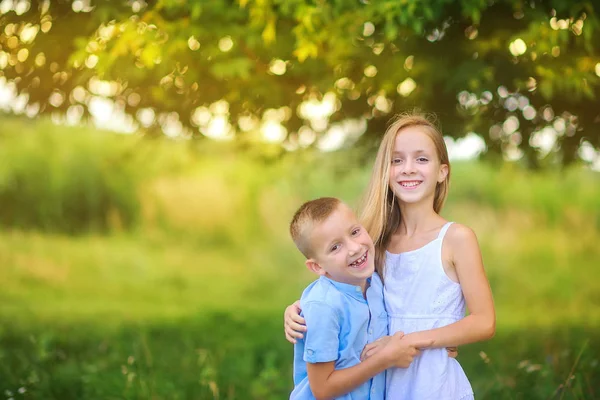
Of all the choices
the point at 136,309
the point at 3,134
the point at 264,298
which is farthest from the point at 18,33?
the point at 3,134

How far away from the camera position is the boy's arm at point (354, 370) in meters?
2.27

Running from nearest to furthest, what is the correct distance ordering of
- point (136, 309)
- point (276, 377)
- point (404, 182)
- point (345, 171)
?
1. point (404, 182)
2. point (276, 377)
3. point (345, 171)
4. point (136, 309)

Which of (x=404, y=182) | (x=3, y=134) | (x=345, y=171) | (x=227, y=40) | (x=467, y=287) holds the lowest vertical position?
(x=467, y=287)

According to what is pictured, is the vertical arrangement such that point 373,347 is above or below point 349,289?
below

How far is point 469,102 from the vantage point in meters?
4.84

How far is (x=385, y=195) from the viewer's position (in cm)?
263

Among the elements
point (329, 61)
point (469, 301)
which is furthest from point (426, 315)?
point (329, 61)

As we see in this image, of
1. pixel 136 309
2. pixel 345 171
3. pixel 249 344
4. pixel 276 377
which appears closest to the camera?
pixel 276 377

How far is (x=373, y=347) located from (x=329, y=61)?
2.50 m

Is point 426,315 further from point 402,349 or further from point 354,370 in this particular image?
point 354,370

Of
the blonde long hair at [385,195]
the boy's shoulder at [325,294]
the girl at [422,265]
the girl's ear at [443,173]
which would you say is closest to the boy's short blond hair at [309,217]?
the boy's shoulder at [325,294]

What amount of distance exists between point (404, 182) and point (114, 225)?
988cm

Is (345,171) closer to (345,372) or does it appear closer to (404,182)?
(404,182)

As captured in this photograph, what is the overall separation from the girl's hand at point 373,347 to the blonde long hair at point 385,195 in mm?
296
